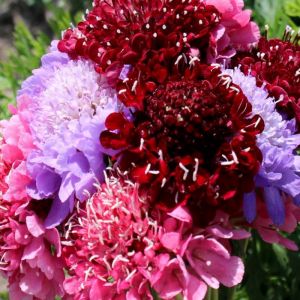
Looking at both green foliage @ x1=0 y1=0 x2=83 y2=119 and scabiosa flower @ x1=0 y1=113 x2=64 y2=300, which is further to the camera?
green foliage @ x1=0 y1=0 x2=83 y2=119

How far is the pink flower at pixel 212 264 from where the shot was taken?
0.89m

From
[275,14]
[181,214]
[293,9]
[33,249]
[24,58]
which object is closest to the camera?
[181,214]

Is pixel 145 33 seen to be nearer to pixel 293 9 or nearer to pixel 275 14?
pixel 293 9

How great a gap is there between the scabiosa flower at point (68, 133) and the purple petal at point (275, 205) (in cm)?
20

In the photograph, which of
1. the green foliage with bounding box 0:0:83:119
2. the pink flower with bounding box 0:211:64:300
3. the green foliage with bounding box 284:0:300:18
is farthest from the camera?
the green foliage with bounding box 0:0:83:119

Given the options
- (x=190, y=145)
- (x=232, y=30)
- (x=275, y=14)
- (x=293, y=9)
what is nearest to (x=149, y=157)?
(x=190, y=145)

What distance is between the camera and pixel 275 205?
92 cm

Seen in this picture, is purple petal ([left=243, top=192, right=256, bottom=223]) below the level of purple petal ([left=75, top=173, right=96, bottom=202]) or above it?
below

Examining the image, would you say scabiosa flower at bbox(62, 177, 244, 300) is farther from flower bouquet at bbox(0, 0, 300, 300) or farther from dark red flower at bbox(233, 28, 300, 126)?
dark red flower at bbox(233, 28, 300, 126)

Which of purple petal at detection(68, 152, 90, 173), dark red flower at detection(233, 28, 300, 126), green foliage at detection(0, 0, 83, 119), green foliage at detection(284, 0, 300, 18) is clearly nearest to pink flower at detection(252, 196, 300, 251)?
dark red flower at detection(233, 28, 300, 126)

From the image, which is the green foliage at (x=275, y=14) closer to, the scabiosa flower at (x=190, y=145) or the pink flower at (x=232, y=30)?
the pink flower at (x=232, y=30)

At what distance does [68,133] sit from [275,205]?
0.26 metres

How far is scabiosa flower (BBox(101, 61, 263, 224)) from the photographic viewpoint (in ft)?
2.85

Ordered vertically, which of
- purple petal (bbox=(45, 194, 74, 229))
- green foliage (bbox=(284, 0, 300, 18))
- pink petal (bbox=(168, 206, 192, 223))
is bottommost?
green foliage (bbox=(284, 0, 300, 18))
